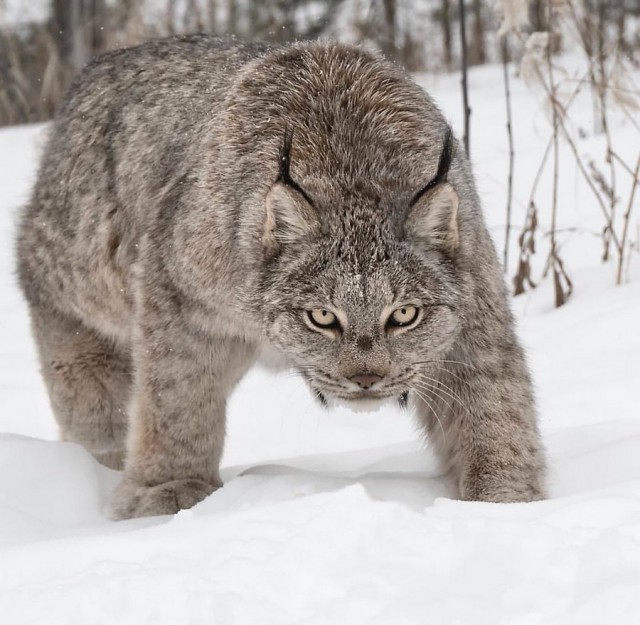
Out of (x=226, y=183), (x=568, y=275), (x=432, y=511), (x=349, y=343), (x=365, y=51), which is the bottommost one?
(x=568, y=275)

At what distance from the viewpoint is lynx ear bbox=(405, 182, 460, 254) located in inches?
144

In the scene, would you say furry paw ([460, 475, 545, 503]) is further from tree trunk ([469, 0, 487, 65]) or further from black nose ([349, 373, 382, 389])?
tree trunk ([469, 0, 487, 65])

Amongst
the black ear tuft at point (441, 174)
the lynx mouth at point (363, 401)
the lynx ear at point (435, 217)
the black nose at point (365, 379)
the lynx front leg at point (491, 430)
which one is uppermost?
the black ear tuft at point (441, 174)

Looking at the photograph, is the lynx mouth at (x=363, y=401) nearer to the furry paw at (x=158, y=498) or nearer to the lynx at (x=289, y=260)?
the lynx at (x=289, y=260)

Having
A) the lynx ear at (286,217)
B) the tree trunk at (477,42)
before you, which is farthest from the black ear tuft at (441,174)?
the tree trunk at (477,42)

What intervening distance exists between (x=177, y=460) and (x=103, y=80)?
76.6 inches

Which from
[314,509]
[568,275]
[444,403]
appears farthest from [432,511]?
[568,275]

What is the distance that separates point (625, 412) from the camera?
483 cm

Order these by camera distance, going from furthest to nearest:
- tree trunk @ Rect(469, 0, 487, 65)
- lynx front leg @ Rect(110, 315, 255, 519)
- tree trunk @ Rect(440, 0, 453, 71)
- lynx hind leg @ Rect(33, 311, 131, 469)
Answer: tree trunk @ Rect(440, 0, 453, 71)
tree trunk @ Rect(469, 0, 487, 65)
lynx hind leg @ Rect(33, 311, 131, 469)
lynx front leg @ Rect(110, 315, 255, 519)

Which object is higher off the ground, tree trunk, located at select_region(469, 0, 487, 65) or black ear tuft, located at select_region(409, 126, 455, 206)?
black ear tuft, located at select_region(409, 126, 455, 206)

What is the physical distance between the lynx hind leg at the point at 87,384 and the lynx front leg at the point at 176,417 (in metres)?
0.76

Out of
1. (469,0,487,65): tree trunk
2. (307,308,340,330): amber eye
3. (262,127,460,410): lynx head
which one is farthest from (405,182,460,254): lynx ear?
(469,0,487,65): tree trunk

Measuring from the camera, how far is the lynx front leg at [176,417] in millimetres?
4219

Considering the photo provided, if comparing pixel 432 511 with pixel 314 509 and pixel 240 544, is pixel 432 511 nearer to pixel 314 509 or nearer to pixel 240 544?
pixel 314 509
